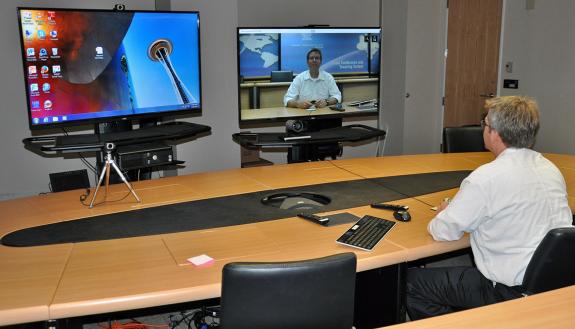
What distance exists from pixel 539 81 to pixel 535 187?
156 inches

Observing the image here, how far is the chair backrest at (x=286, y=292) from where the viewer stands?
164cm

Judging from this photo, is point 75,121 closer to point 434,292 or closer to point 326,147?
point 326,147

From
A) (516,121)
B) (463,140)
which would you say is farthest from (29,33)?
(463,140)

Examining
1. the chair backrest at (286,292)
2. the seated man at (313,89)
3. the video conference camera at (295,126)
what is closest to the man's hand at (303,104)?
the seated man at (313,89)

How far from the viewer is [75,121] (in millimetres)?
3496

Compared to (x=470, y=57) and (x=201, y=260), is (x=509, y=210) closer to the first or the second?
(x=201, y=260)

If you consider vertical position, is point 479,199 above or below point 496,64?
below

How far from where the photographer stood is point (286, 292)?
167cm

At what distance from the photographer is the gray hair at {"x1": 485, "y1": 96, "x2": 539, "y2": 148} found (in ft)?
7.47

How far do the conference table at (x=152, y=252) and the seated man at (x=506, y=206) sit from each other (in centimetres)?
14

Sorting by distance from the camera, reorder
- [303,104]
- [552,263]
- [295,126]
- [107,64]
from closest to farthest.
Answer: [552,263], [107,64], [295,126], [303,104]

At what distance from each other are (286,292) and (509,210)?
3.49 feet

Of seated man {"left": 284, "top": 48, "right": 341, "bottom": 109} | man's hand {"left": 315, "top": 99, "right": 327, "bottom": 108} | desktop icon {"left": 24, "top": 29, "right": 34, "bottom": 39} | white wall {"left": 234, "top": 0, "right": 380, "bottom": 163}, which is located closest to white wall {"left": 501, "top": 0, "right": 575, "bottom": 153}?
white wall {"left": 234, "top": 0, "right": 380, "bottom": 163}

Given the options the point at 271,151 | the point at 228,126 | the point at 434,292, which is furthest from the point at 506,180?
the point at 271,151
